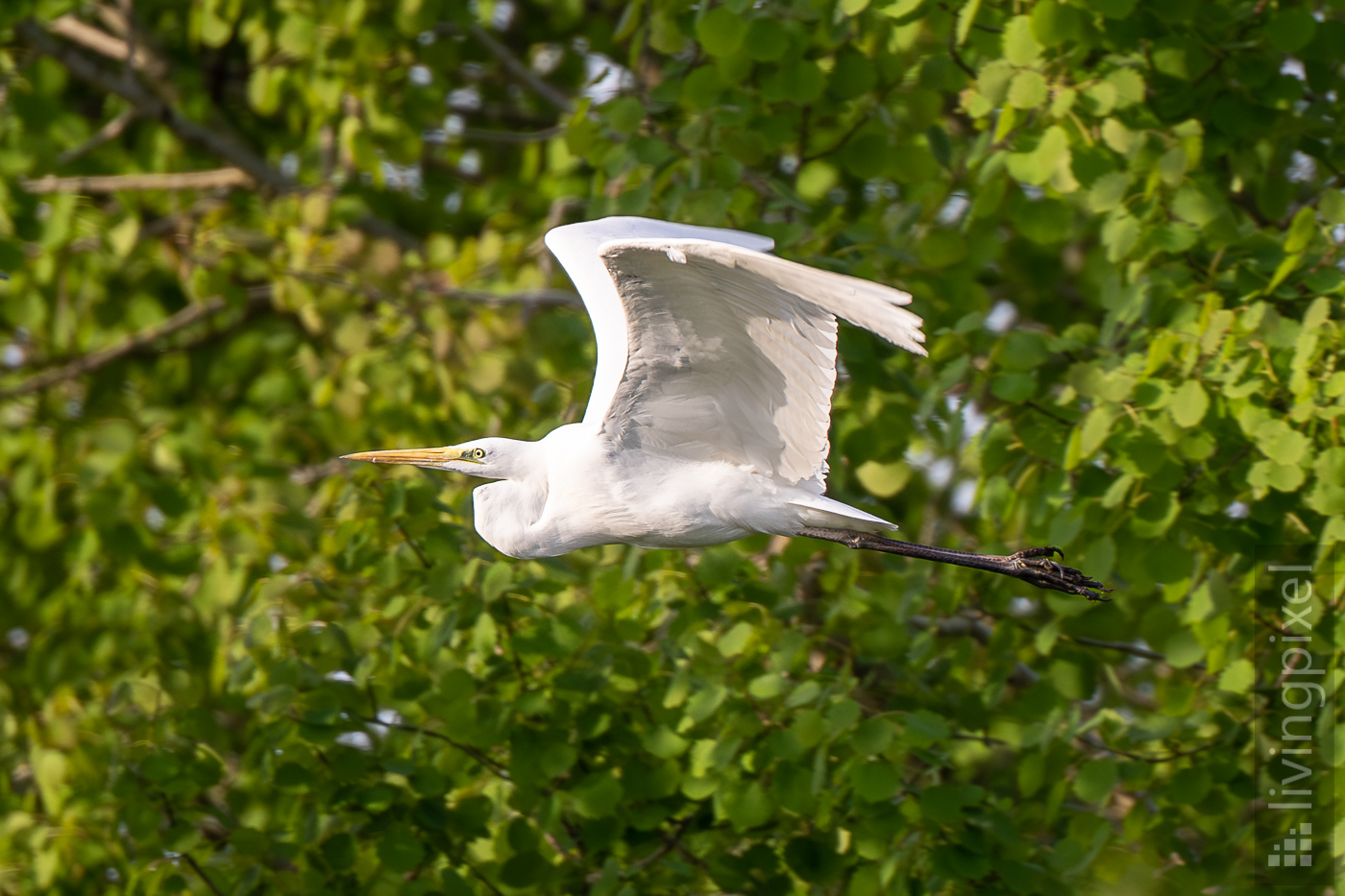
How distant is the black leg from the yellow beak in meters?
0.92

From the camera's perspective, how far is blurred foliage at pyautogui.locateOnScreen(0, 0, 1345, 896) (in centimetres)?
350

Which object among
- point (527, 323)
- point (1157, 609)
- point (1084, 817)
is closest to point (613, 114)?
point (527, 323)

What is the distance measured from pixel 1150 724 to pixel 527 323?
8.39ft

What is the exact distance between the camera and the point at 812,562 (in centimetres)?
450

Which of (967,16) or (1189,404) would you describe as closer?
(1189,404)

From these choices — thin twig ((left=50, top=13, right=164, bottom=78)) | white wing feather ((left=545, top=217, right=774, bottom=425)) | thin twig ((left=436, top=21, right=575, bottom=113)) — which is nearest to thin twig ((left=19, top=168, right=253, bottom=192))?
thin twig ((left=50, top=13, right=164, bottom=78))

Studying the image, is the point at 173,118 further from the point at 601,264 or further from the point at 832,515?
the point at 832,515

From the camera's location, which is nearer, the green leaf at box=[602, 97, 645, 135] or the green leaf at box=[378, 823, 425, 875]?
the green leaf at box=[378, 823, 425, 875]

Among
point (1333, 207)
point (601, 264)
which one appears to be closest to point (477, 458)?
point (601, 264)

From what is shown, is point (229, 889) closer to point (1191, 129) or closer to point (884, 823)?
point (884, 823)

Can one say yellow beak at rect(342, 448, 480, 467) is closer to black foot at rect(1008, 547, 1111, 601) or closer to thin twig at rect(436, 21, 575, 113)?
black foot at rect(1008, 547, 1111, 601)

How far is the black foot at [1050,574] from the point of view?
3639 mm

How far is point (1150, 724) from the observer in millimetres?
3658

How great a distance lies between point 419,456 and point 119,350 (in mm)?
2521
